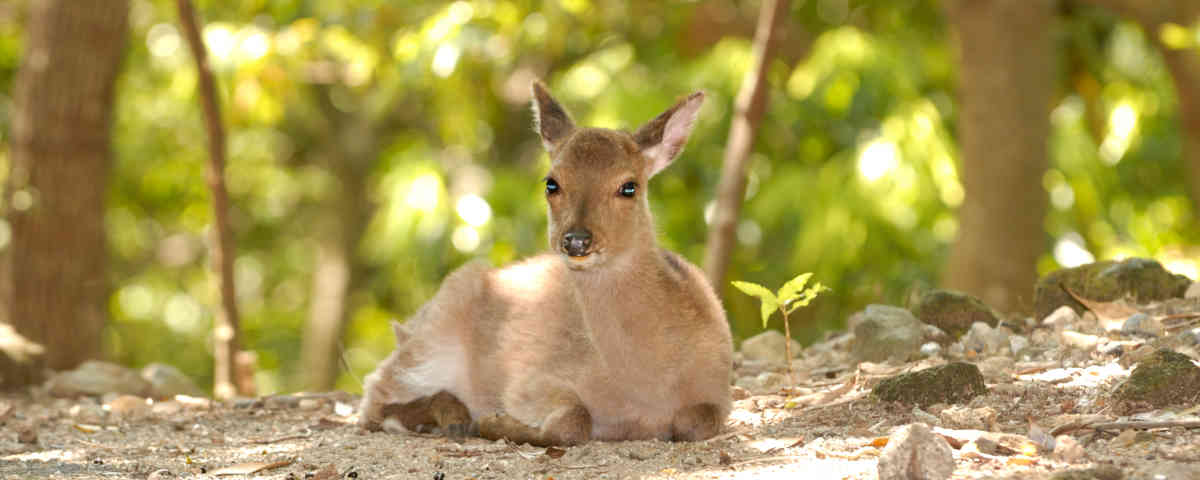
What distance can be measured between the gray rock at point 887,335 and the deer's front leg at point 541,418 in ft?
5.65

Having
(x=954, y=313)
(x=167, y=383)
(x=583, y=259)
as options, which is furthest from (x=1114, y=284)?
(x=167, y=383)

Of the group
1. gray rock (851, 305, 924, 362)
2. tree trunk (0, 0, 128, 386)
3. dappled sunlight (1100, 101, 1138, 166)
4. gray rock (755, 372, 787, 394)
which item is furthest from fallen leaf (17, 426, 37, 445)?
dappled sunlight (1100, 101, 1138, 166)

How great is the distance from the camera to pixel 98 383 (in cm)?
837

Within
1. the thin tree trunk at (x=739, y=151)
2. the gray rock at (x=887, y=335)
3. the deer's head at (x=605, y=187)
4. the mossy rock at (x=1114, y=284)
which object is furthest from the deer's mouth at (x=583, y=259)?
the thin tree trunk at (x=739, y=151)

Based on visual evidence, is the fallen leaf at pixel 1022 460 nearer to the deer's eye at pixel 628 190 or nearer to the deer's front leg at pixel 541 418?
the deer's front leg at pixel 541 418

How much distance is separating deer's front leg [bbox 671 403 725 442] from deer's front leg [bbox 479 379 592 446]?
0.35 meters

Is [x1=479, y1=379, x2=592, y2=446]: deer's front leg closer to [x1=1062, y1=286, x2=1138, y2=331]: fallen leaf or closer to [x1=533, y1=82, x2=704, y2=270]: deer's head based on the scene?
[x1=533, y1=82, x2=704, y2=270]: deer's head

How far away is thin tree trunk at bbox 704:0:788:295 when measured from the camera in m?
8.95

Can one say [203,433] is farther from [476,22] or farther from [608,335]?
[476,22]

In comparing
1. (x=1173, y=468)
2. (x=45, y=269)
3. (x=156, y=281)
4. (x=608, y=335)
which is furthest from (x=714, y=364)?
(x=156, y=281)

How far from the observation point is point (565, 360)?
585cm

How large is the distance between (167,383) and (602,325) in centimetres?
396

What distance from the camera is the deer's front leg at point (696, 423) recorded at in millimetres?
5469

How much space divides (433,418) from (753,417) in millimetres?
1436
